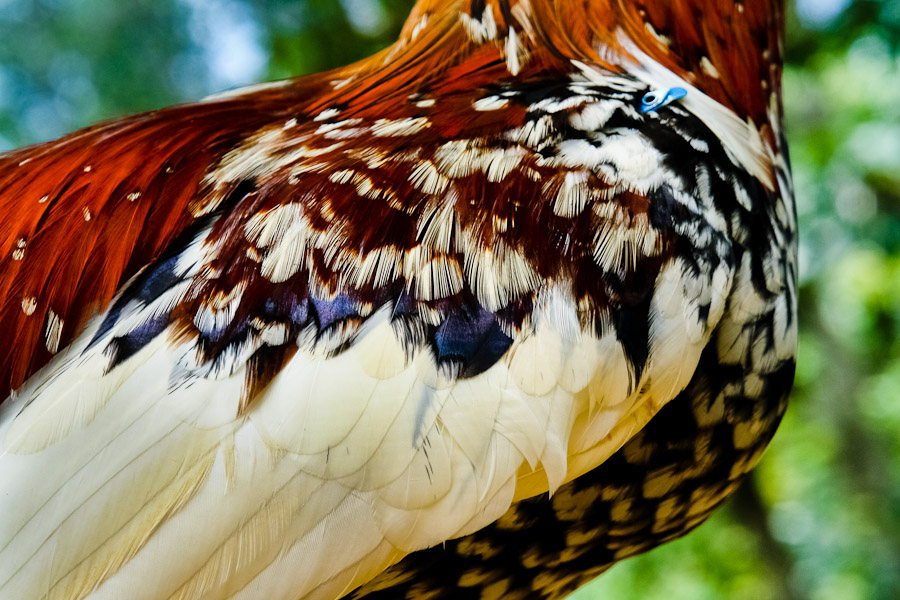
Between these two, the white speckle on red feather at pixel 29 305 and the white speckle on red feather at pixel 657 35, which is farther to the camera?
the white speckle on red feather at pixel 657 35

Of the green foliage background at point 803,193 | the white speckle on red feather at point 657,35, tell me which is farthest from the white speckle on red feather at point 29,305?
the green foliage background at point 803,193

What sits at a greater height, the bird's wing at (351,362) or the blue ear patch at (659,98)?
the blue ear patch at (659,98)

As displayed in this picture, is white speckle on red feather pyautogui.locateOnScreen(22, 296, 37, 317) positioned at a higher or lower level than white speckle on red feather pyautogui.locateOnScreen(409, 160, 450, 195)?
higher

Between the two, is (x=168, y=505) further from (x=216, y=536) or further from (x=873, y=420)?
(x=873, y=420)

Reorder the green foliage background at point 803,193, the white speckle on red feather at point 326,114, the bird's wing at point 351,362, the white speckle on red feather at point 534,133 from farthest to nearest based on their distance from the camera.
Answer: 1. the green foliage background at point 803,193
2. the white speckle on red feather at point 326,114
3. the white speckle on red feather at point 534,133
4. the bird's wing at point 351,362

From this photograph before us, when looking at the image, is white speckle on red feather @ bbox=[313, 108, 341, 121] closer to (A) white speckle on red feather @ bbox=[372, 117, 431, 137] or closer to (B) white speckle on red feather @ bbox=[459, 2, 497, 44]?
(A) white speckle on red feather @ bbox=[372, 117, 431, 137]

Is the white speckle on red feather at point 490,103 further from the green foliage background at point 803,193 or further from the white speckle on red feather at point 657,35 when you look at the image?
the green foliage background at point 803,193

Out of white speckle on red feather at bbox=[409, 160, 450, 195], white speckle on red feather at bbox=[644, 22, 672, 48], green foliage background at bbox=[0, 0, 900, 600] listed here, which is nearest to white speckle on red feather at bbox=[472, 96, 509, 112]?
white speckle on red feather at bbox=[409, 160, 450, 195]

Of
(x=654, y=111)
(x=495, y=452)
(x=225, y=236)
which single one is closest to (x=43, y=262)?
(x=225, y=236)
